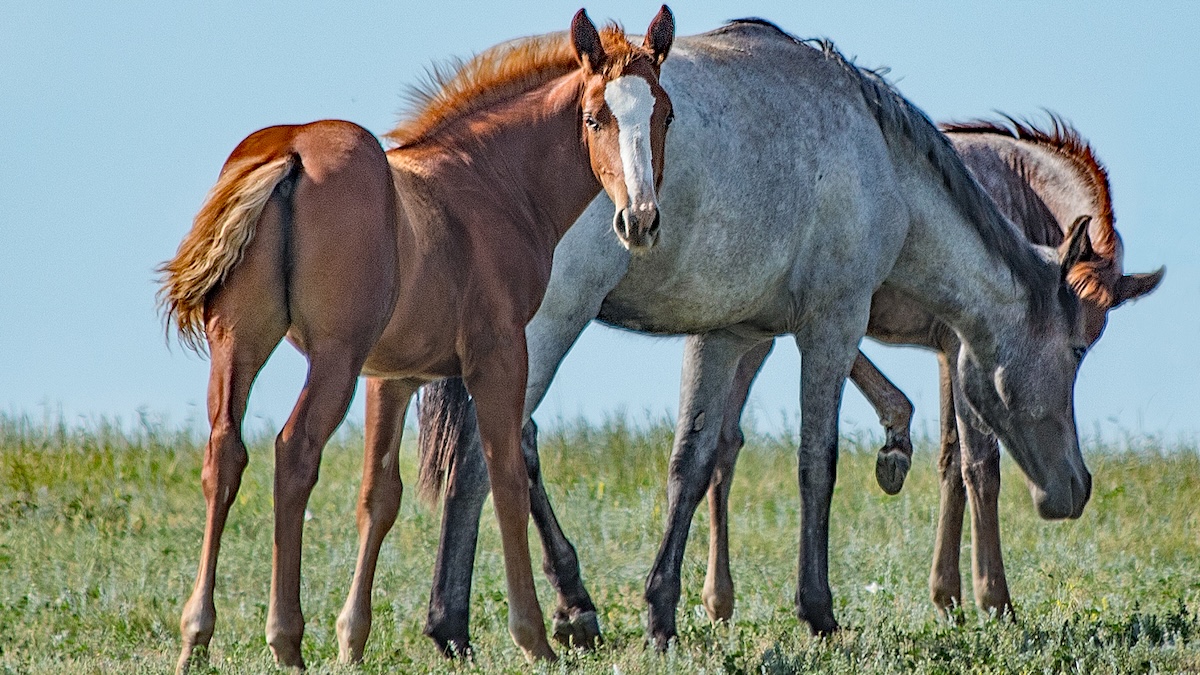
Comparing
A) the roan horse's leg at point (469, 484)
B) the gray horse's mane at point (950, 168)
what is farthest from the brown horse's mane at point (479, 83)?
the gray horse's mane at point (950, 168)

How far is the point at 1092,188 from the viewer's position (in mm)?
8312

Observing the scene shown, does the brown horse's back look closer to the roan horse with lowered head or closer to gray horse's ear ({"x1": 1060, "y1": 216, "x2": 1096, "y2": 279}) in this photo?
the roan horse with lowered head

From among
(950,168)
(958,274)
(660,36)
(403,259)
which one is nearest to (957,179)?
(950,168)

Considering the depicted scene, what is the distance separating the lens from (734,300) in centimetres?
650

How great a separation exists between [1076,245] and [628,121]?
3.31m

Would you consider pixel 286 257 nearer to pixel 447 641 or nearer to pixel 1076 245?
pixel 447 641

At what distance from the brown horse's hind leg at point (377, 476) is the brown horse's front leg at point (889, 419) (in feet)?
10.5

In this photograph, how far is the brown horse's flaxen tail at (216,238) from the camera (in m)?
4.42

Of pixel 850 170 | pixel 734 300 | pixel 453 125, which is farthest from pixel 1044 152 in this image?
pixel 453 125

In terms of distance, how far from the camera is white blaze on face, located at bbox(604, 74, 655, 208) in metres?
4.98

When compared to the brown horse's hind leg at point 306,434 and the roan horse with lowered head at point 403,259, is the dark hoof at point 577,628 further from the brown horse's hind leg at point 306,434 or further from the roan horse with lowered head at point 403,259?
the brown horse's hind leg at point 306,434

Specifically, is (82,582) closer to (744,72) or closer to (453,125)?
(453,125)

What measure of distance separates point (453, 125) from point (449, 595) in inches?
76.5

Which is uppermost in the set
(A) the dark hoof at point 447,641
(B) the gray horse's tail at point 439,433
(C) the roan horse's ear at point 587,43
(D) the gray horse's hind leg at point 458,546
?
(C) the roan horse's ear at point 587,43
